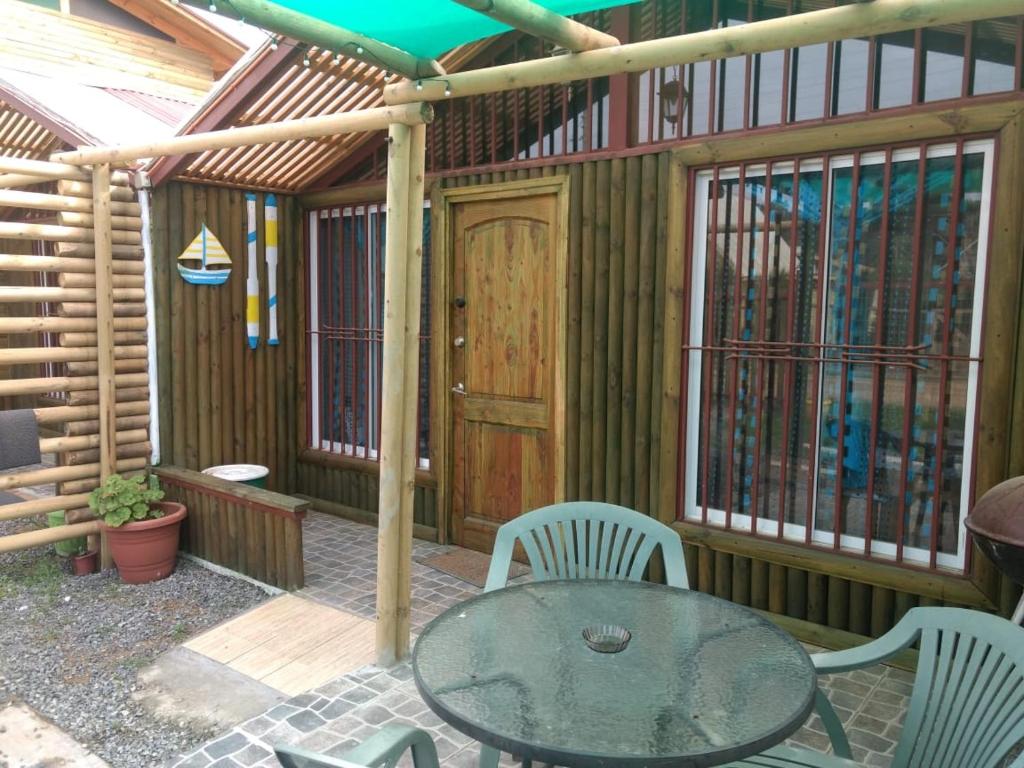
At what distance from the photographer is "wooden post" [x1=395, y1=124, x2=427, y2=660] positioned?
349cm

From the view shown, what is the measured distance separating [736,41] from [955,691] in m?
2.04

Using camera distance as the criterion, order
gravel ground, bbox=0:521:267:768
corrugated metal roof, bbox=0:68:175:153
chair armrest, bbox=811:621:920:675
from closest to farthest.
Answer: chair armrest, bbox=811:621:920:675 < gravel ground, bbox=0:521:267:768 < corrugated metal roof, bbox=0:68:175:153

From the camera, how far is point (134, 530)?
4863mm

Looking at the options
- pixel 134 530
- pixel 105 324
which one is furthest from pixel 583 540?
pixel 105 324

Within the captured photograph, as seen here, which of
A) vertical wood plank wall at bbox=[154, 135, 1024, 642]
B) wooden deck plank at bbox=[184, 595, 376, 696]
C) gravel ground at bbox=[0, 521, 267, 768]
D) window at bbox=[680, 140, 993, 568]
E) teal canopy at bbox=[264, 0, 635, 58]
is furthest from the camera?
vertical wood plank wall at bbox=[154, 135, 1024, 642]

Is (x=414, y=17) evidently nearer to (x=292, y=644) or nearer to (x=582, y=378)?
(x=582, y=378)

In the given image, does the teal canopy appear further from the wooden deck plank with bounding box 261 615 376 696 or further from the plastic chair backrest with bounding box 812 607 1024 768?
the wooden deck plank with bounding box 261 615 376 696

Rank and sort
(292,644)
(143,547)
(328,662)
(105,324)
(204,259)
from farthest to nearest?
(204,259) → (105,324) → (143,547) → (292,644) → (328,662)

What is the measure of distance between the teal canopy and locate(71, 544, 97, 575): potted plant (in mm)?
3834

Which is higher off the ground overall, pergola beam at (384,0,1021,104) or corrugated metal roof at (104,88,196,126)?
corrugated metal roof at (104,88,196,126)

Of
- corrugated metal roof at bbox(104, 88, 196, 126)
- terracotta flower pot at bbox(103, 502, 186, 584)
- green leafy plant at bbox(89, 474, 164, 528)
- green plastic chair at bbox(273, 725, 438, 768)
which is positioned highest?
corrugated metal roof at bbox(104, 88, 196, 126)

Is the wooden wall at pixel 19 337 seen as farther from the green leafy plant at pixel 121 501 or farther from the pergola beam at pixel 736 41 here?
the pergola beam at pixel 736 41

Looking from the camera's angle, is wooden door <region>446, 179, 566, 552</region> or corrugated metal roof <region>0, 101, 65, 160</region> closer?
wooden door <region>446, 179, 566, 552</region>

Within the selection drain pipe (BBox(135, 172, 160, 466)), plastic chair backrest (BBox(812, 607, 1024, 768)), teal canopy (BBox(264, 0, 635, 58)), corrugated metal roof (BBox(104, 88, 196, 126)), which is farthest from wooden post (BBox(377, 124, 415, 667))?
corrugated metal roof (BBox(104, 88, 196, 126))
